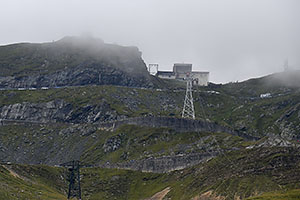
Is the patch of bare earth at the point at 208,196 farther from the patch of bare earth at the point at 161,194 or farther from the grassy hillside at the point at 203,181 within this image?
the patch of bare earth at the point at 161,194

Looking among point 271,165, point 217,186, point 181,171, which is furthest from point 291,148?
point 181,171

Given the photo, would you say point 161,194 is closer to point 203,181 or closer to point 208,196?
point 203,181

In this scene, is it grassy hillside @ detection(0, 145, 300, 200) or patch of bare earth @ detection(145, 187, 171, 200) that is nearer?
grassy hillside @ detection(0, 145, 300, 200)

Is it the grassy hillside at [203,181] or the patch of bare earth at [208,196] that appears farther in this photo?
the patch of bare earth at [208,196]

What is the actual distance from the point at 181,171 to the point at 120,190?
20.3m

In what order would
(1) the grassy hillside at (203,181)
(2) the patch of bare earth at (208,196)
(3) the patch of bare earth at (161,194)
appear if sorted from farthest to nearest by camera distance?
(3) the patch of bare earth at (161,194) → (2) the patch of bare earth at (208,196) → (1) the grassy hillside at (203,181)

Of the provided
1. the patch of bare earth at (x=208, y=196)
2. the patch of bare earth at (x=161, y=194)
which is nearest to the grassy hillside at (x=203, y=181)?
the patch of bare earth at (x=208, y=196)

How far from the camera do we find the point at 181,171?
191000 millimetres

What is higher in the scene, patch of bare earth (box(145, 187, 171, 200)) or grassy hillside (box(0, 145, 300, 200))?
grassy hillside (box(0, 145, 300, 200))

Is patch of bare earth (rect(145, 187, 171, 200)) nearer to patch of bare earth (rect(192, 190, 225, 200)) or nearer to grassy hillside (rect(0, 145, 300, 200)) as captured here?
grassy hillside (rect(0, 145, 300, 200))

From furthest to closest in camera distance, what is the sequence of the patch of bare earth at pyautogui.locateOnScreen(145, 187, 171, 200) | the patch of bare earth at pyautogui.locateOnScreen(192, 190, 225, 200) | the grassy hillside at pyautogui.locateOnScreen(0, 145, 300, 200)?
the patch of bare earth at pyautogui.locateOnScreen(145, 187, 171, 200)
the patch of bare earth at pyautogui.locateOnScreen(192, 190, 225, 200)
the grassy hillside at pyautogui.locateOnScreen(0, 145, 300, 200)

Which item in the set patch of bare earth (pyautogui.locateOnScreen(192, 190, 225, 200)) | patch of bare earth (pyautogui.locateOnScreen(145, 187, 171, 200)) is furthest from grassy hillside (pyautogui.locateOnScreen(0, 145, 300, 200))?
patch of bare earth (pyautogui.locateOnScreen(145, 187, 171, 200))

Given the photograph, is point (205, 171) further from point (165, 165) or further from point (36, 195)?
point (36, 195)

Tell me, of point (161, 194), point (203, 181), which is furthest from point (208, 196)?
point (161, 194)
